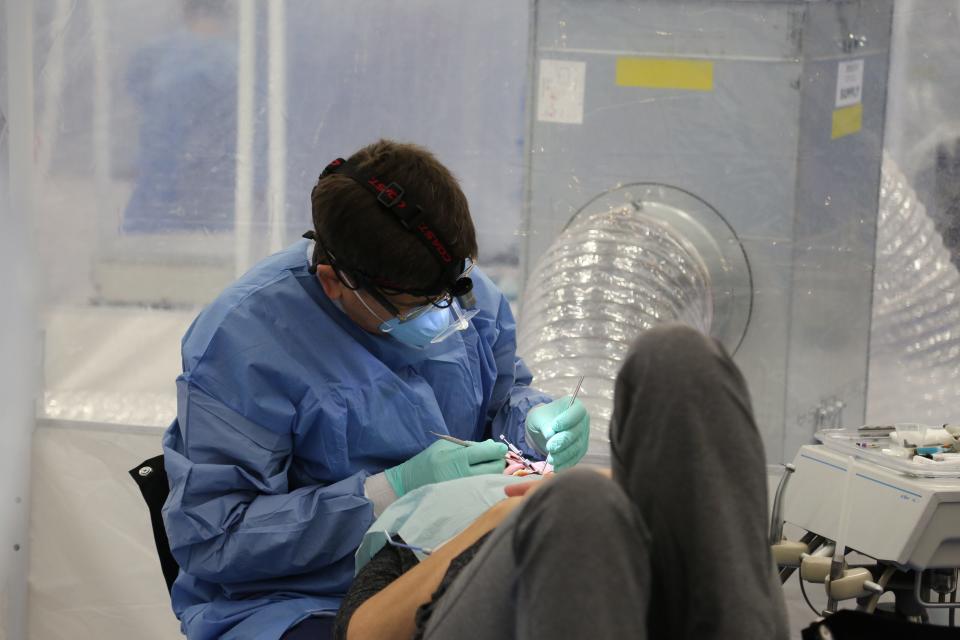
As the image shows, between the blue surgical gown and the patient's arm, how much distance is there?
0.28 metres

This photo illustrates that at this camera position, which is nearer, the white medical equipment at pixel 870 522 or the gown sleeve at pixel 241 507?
the gown sleeve at pixel 241 507

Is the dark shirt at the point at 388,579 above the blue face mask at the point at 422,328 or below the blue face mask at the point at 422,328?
below

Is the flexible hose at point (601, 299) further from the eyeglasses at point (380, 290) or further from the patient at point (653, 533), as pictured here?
the patient at point (653, 533)

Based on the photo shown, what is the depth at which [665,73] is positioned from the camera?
2502mm

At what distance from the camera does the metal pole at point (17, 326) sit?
2.57 m

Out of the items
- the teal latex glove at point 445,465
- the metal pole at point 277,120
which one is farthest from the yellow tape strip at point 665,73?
the teal latex glove at point 445,465

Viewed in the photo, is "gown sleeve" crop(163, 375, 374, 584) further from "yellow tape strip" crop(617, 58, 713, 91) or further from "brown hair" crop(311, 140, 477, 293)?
"yellow tape strip" crop(617, 58, 713, 91)

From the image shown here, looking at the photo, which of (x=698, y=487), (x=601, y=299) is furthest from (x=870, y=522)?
(x=698, y=487)

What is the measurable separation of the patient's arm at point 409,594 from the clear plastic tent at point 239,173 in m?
1.41

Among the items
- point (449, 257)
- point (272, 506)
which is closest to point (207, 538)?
point (272, 506)

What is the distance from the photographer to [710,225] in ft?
8.39

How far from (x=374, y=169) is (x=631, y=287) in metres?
1.07

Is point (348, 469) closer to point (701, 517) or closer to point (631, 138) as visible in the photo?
point (701, 517)

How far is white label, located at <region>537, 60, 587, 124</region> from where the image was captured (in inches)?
99.2
